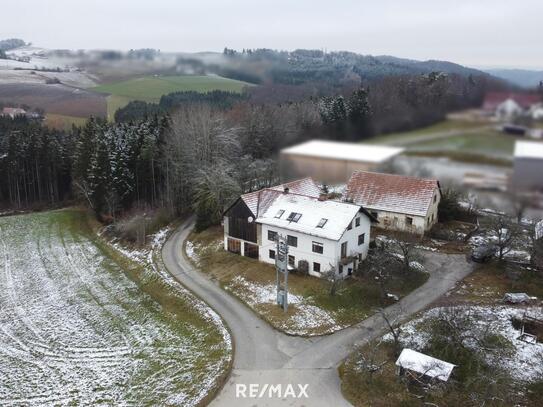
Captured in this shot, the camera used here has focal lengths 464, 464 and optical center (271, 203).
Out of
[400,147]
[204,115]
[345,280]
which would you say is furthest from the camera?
[204,115]

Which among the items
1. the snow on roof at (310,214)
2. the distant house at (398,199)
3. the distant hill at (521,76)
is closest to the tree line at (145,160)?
the snow on roof at (310,214)

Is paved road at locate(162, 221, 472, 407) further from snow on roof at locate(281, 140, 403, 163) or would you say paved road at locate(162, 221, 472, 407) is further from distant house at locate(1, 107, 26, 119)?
distant house at locate(1, 107, 26, 119)

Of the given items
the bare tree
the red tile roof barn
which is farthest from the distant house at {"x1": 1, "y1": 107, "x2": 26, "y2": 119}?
the red tile roof barn

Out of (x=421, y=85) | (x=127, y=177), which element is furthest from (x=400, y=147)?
(x=127, y=177)

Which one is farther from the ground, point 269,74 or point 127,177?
point 269,74

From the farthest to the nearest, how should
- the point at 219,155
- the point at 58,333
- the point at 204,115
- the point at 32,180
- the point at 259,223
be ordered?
the point at 32,180
the point at 219,155
the point at 204,115
the point at 259,223
the point at 58,333

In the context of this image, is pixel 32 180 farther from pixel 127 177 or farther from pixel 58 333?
pixel 58 333

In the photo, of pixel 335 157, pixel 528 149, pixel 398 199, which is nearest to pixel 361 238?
pixel 398 199
